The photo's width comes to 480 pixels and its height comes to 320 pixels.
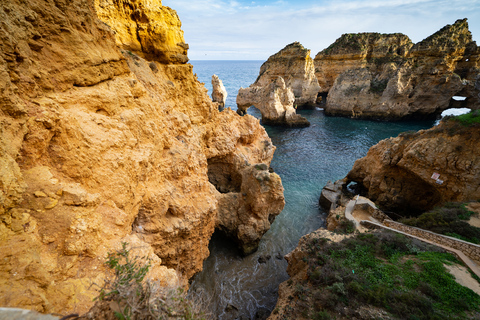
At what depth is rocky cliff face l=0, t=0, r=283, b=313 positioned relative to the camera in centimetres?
354

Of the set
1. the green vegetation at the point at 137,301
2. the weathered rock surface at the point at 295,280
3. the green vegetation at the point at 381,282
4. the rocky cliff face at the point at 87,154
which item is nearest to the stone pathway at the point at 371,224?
the green vegetation at the point at 381,282

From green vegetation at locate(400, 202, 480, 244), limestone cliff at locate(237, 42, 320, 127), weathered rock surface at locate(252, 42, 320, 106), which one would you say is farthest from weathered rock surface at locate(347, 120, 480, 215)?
weathered rock surface at locate(252, 42, 320, 106)

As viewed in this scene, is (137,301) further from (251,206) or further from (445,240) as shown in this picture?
(445,240)

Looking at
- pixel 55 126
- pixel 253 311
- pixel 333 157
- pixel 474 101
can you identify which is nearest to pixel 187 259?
pixel 253 311

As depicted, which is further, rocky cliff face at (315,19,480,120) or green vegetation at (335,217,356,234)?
rocky cliff face at (315,19,480,120)

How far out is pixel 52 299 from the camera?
3.22 meters

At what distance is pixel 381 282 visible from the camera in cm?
780

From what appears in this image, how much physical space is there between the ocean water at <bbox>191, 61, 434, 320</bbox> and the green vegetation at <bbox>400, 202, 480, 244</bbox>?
20.8 feet

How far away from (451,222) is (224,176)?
43.1ft

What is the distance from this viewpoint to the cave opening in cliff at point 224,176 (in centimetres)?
1514

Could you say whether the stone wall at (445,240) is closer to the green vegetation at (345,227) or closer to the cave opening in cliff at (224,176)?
the green vegetation at (345,227)

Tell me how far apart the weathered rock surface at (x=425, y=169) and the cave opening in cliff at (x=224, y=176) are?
11391 mm

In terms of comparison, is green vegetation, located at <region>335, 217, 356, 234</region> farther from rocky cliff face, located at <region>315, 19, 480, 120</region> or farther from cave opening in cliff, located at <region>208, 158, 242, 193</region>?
rocky cliff face, located at <region>315, 19, 480, 120</region>

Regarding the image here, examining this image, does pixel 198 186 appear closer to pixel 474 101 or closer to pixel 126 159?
pixel 126 159
